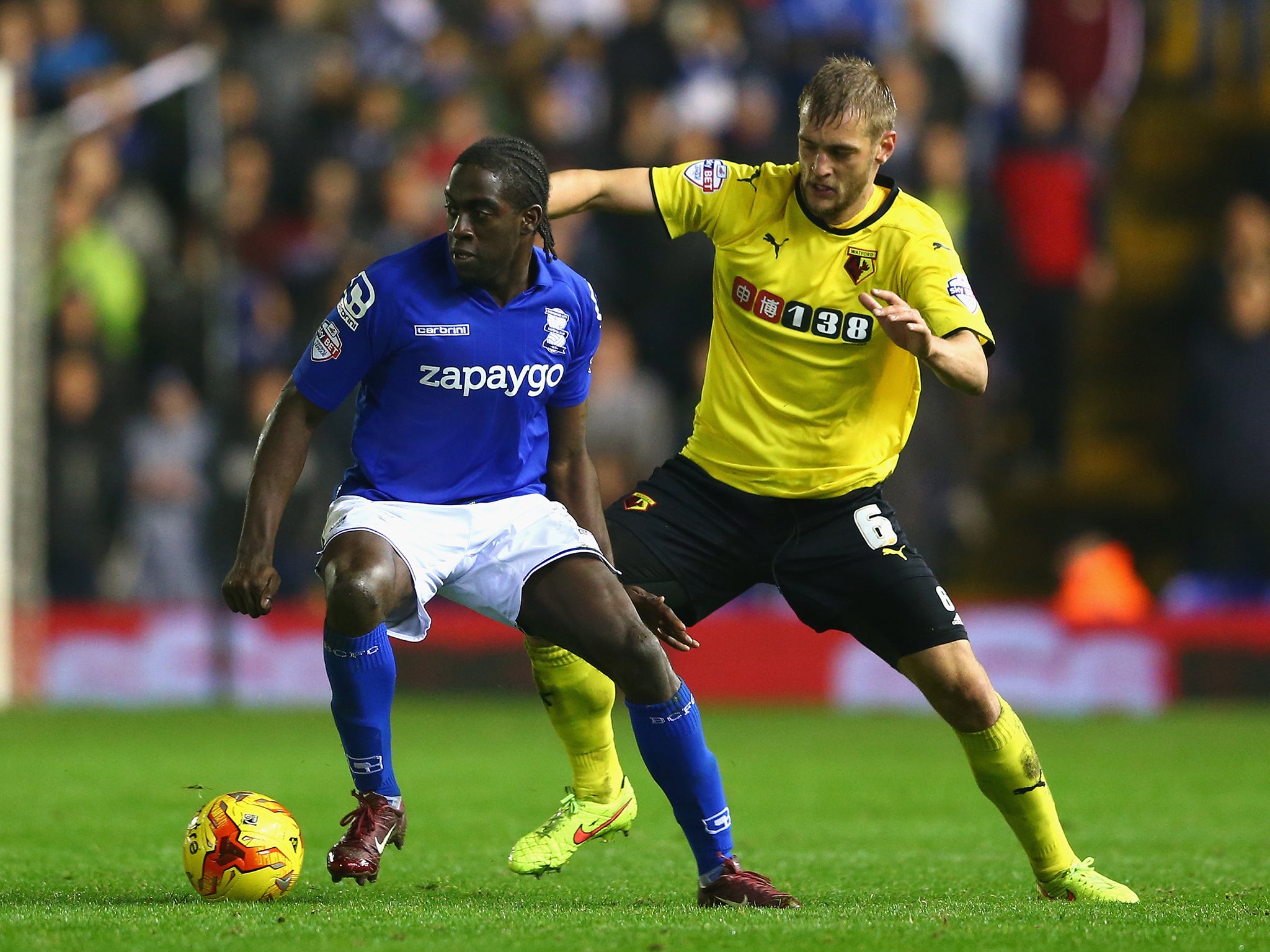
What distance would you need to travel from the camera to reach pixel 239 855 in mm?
5727

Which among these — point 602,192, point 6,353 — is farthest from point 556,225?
point 602,192

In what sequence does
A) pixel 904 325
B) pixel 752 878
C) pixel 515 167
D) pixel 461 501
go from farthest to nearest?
pixel 461 501
pixel 515 167
pixel 752 878
pixel 904 325

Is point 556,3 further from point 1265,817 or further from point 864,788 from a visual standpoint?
point 1265,817

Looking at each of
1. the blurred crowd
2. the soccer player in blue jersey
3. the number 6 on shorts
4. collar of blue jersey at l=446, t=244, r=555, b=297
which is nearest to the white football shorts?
the soccer player in blue jersey

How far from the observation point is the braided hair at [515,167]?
579 cm

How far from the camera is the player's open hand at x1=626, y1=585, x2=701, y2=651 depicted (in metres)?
6.09

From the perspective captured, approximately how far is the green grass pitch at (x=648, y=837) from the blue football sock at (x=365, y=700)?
14.6 inches

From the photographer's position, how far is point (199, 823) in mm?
5789

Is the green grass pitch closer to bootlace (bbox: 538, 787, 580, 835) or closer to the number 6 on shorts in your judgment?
bootlace (bbox: 538, 787, 580, 835)

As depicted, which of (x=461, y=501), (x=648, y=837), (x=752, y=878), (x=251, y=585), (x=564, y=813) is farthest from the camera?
(x=648, y=837)

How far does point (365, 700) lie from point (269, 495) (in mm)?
669

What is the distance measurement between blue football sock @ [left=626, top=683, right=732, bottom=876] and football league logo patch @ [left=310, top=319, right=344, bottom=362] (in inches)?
52.4

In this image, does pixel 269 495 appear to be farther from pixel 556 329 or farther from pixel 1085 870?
pixel 1085 870

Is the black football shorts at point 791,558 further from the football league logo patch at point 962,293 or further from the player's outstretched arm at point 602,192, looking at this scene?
the player's outstretched arm at point 602,192
